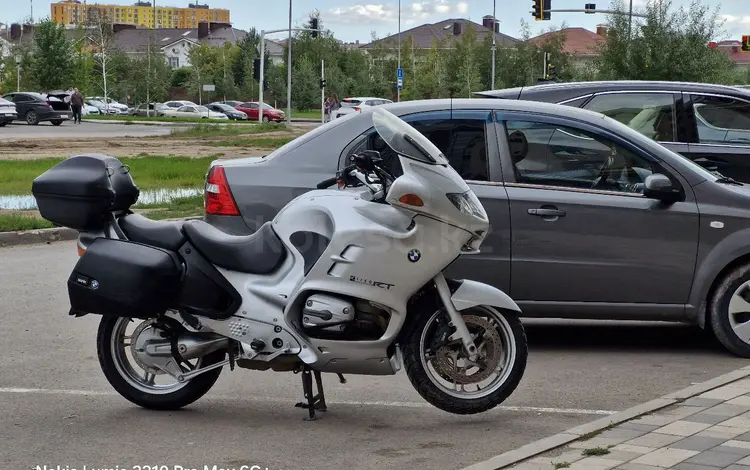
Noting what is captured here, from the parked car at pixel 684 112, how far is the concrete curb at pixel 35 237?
5.54 m

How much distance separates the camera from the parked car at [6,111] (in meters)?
51.0

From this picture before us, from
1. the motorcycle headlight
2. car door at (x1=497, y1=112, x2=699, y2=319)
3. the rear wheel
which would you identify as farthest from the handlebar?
car door at (x1=497, y1=112, x2=699, y2=319)

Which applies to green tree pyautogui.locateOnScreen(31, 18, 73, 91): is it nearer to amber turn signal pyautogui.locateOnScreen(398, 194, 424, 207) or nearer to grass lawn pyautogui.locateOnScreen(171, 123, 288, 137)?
grass lawn pyautogui.locateOnScreen(171, 123, 288, 137)

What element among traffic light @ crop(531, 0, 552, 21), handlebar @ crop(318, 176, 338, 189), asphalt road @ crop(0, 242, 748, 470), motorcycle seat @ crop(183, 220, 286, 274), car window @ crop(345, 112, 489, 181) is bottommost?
asphalt road @ crop(0, 242, 748, 470)

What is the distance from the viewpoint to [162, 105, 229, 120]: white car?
78.3 meters

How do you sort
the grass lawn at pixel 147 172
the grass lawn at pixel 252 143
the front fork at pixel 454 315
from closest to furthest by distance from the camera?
the front fork at pixel 454 315, the grass lawn at pixel 147 172, the grass lawn at pixel 252 143

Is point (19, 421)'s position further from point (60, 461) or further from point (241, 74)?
point (241, 74)

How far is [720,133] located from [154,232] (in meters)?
6.48

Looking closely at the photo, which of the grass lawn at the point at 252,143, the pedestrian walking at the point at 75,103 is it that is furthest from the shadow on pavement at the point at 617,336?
the pedestrian walking at the point at 75,103

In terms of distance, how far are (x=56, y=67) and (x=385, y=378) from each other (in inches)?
2835

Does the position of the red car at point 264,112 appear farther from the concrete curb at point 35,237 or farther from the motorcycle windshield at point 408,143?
the motorcycle windshield at point 408,143

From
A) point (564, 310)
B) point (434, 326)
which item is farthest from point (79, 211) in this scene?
point (564, 310)

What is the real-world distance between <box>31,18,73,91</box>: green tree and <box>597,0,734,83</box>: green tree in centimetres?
4490

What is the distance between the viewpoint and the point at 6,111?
51.1 m
